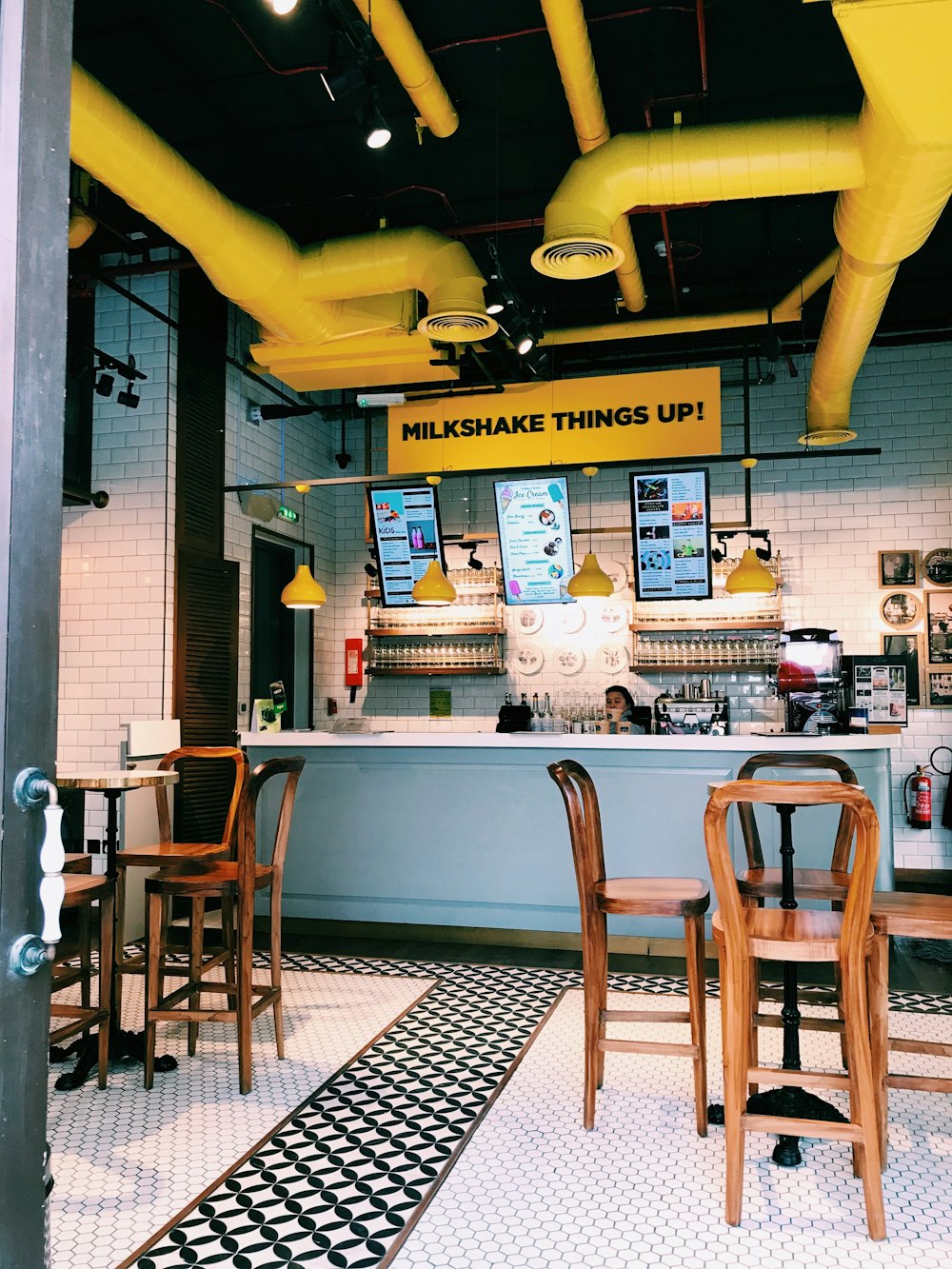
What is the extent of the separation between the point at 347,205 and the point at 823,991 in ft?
18.0

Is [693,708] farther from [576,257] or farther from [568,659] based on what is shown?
[576,257]

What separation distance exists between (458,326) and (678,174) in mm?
1387

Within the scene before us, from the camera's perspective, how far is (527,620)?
935 cm

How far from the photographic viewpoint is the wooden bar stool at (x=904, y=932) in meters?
2.90

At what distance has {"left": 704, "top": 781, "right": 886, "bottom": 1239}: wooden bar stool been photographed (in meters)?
2.66

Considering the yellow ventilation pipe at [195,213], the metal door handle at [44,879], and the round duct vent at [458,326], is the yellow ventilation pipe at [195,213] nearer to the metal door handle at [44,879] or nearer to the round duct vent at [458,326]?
the round duct vent at [458,326]

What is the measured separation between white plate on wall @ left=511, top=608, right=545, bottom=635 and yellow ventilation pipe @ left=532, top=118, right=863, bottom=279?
4.96 m

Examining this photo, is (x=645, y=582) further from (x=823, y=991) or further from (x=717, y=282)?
(x=823, y=991)

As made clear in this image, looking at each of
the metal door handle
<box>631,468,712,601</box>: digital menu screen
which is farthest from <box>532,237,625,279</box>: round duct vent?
the metal door handle

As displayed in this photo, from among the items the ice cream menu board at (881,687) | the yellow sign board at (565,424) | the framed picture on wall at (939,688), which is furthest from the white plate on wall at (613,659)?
the yellow sign board at (565,424)

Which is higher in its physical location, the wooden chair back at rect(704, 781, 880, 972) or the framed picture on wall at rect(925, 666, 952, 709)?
the framed picture on wall at rect(925, 666, 952, 709)

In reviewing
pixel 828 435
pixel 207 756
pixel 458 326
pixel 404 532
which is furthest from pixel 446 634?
pixel 207 756

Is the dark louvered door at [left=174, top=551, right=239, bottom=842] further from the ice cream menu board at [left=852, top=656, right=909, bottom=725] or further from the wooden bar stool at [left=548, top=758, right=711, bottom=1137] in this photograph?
the ice cream menu board at [left=852, top=656, right=909, bottom=725]

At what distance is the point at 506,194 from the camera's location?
653cm
